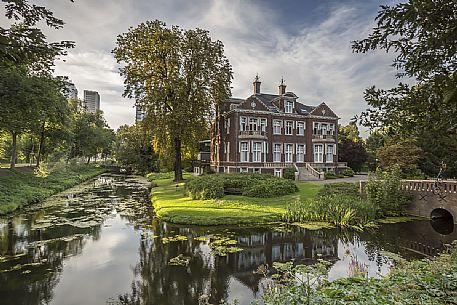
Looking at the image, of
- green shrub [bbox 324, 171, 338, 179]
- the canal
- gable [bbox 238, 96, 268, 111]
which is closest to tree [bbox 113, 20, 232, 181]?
gable [bbox 238, 96, 268, 111]

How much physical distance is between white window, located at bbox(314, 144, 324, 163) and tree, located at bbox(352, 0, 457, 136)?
104ft

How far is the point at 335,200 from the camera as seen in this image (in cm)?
1766

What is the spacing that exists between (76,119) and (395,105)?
56.1m

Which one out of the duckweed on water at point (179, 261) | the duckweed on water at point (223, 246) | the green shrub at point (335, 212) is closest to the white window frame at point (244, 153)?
the green shrub at point (335, 212)

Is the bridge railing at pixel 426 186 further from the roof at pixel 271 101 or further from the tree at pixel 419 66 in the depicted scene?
the roof at pixel 271 101

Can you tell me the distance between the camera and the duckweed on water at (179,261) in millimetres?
10136

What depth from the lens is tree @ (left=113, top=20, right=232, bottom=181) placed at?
28.4m

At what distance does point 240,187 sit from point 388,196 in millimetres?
9540

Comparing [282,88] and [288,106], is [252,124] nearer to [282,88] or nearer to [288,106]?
[288,106]

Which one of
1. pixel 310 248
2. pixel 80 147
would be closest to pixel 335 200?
→ pixel 310 248

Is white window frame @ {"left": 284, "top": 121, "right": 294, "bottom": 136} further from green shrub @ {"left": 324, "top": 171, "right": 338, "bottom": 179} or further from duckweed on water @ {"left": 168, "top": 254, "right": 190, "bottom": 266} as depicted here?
duckweed on water @ {"left": 168, "top": 254, "right": 190, "bottom": 266}

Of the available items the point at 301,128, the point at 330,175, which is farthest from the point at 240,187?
the point at 301,128

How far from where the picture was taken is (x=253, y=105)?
3322 cm

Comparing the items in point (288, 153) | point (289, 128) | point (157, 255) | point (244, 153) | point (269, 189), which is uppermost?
point (289, 128)
